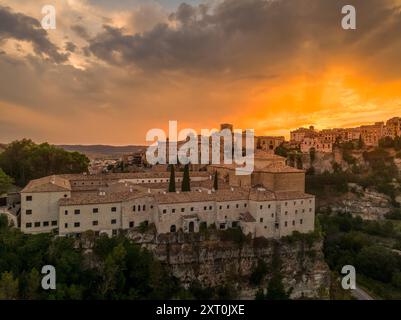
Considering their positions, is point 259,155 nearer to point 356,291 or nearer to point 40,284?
point 356,291

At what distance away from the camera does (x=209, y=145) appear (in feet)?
160

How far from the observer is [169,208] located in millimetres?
20844

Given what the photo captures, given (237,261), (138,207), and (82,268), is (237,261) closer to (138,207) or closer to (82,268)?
(138,207)

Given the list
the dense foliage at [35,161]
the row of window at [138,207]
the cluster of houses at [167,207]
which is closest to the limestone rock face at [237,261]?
the cluster of houses at [167,207]

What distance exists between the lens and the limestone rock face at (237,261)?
68.7 feet

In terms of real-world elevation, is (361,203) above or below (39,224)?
below

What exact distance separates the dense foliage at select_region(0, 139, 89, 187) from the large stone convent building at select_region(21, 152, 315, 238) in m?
10.8

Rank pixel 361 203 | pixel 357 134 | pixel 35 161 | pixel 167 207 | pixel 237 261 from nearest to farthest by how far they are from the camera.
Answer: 1. pixel 167 207
2. pixel 237 261
3. pixel 35 161
4. pixel 361 203
5. pixel 357 134

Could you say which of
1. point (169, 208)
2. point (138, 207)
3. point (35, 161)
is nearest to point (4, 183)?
point (35, 161)

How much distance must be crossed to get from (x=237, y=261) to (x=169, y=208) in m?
6.40

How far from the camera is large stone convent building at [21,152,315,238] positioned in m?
19.9

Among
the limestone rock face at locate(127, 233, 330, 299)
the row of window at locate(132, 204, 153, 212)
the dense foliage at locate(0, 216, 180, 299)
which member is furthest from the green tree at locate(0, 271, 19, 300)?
the row of window at locate(132, 204, 153, 212)

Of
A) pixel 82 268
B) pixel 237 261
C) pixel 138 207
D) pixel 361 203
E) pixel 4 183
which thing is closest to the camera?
pixel 82 268

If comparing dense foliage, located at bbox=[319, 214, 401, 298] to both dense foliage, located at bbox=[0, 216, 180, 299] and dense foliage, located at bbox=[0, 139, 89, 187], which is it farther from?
dense foliage, located at bbox=[0, 139, 89, 187]
